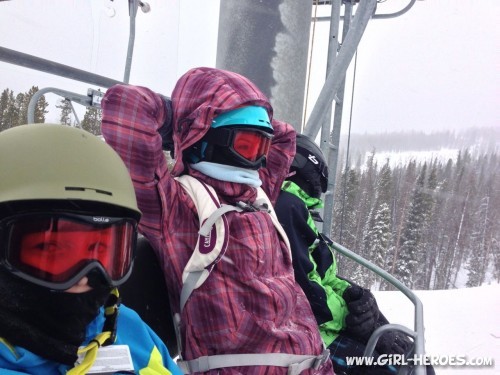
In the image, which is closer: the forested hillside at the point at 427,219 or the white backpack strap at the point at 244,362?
the white backpack strap at the point at 244,362

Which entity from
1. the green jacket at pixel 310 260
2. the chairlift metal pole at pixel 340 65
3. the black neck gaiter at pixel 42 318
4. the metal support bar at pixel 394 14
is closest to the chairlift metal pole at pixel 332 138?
the metal support bar at pixel 394 14

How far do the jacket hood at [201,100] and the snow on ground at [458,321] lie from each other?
3.26 m

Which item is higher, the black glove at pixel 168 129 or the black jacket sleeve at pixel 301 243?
the black glove at pixel 168 129

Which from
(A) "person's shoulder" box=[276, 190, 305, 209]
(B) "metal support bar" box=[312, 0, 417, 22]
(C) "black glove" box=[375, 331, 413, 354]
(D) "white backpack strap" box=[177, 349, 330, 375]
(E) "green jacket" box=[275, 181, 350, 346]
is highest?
(B) "metal support bar" box=[312, 0, 417, 22]

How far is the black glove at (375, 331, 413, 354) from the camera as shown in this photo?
2096 mm

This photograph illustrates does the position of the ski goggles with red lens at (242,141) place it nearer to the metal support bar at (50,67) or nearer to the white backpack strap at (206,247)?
the white backpack strap at (206,247)

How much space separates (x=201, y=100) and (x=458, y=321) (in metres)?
5.30

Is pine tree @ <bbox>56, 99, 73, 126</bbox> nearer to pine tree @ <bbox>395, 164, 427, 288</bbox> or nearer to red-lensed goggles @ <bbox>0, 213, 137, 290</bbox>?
red-lensed goggles @ <bbox>0, 213, 137, 290</bbox>

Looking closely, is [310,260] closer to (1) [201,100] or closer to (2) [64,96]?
(1) [201,100]

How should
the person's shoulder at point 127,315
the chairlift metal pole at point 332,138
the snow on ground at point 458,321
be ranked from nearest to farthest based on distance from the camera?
the person's shoulder at point 127,315
the chairlift metal pole at point 332,138
the snow on ground at point 458,321

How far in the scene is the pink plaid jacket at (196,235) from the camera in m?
1.51

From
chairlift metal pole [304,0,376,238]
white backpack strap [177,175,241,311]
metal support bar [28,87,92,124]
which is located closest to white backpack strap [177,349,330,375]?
white backpack strap [177,175,241,311]

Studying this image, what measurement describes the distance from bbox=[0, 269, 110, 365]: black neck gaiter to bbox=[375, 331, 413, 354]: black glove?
1544 mm

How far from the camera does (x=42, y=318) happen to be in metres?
0.93
